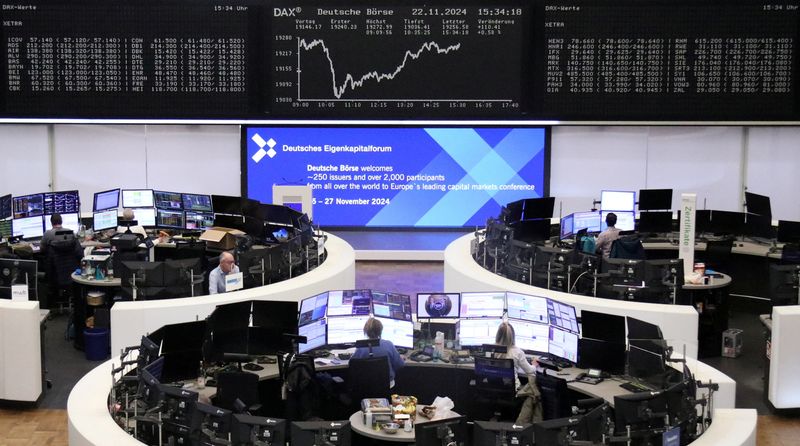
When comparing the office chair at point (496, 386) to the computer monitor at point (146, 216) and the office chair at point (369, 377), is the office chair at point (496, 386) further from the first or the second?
the computer monitor at point (146, 216)

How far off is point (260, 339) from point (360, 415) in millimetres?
1559

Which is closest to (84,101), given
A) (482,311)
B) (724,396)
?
(482,311)

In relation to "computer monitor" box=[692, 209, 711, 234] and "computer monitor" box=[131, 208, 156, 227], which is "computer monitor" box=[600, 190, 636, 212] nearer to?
"computer monitor" box=[692, 209, 711, 234]

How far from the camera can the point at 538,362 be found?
959 cm

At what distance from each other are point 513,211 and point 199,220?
4.19 metres

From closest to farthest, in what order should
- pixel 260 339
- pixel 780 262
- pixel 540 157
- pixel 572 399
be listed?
pixel 572 399
pixel 260 339
pixel 780 262
pixel 540 157

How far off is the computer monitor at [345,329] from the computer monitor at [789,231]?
6.28 metres

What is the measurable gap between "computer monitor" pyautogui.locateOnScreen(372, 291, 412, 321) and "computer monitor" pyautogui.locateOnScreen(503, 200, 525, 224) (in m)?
4.16

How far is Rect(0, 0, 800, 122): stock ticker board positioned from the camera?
1425 centimetres

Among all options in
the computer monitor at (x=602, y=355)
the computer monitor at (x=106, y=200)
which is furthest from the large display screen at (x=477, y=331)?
the computer monitor at (x=106, y=200)

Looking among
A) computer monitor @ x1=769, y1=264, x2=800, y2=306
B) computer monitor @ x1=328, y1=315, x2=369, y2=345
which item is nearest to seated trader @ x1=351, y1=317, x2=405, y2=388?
computer monitor @ x1=328, y1=315, x2=369, y2=345

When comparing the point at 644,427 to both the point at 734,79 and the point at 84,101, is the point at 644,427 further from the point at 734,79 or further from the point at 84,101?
the point at 84,101

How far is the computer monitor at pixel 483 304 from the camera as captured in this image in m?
9.89

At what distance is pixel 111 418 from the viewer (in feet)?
25.7
